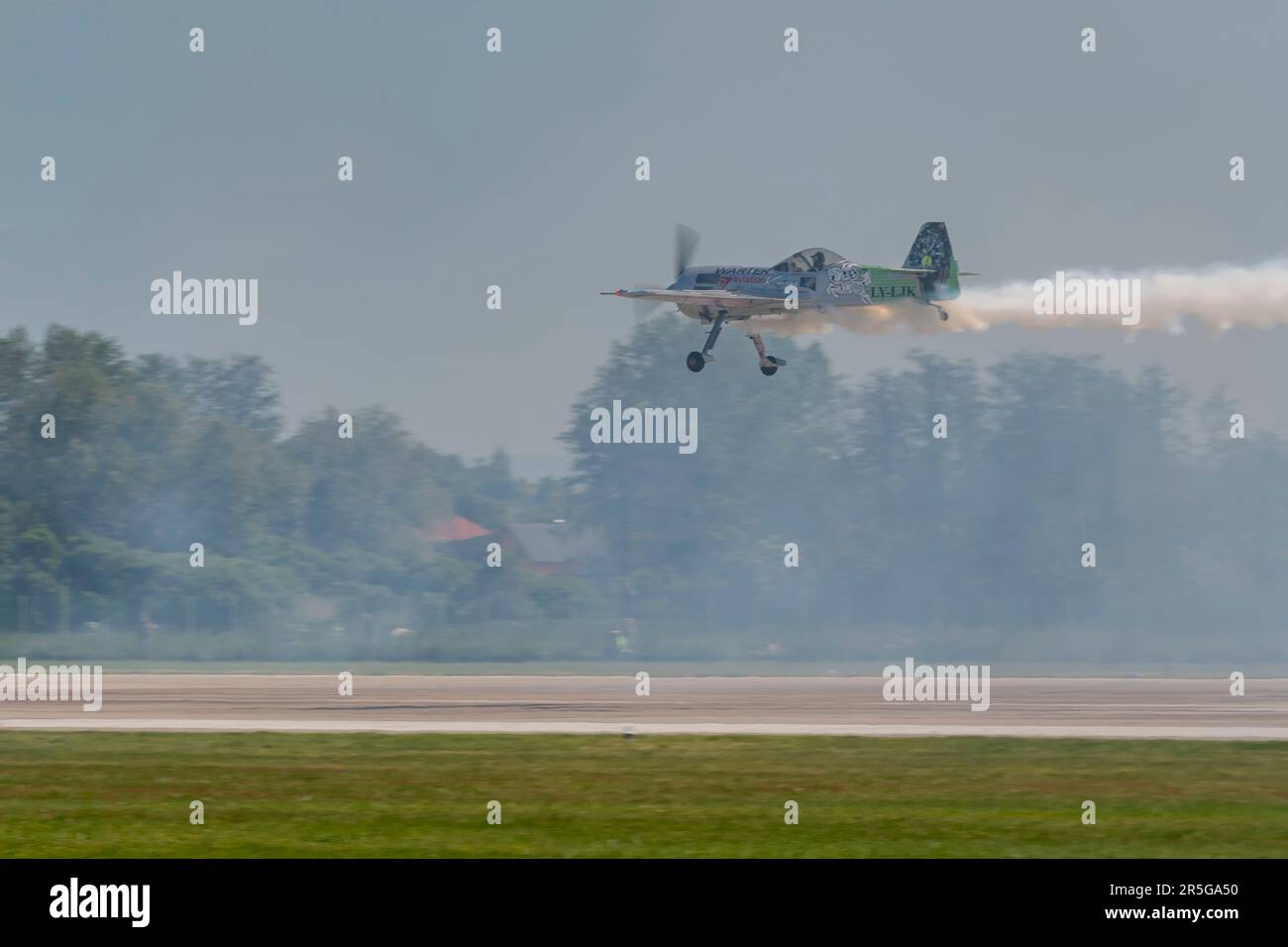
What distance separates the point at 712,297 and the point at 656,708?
47.2ft

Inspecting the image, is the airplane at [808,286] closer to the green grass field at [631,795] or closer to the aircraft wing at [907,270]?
the aircraft wing at [907,270]

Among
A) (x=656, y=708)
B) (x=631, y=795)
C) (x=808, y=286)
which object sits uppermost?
(x=808, y=286)

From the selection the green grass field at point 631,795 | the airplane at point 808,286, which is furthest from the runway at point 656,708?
the airplane at point 808,286

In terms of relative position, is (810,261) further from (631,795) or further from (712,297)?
(631,795)

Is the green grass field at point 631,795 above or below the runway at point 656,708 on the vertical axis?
below

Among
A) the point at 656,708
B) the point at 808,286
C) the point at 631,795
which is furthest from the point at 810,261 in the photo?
the point at 631,795

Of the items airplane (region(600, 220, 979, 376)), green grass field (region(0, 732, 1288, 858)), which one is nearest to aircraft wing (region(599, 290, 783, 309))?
airplane (region(600, 220, 979, 376))

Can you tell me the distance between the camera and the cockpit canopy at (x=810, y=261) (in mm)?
45406

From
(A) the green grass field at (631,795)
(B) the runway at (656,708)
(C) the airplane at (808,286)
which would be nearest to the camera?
(A) the green grass field at (631,795)

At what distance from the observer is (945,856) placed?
1877 centimetres

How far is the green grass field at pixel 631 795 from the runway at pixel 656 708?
2094mm

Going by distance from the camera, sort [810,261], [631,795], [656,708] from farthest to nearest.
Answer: [810,261] < [656,708] < [631,795]

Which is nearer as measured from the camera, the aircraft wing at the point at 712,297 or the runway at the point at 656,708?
the runway at the point at 656,708

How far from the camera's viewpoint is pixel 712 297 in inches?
1892
